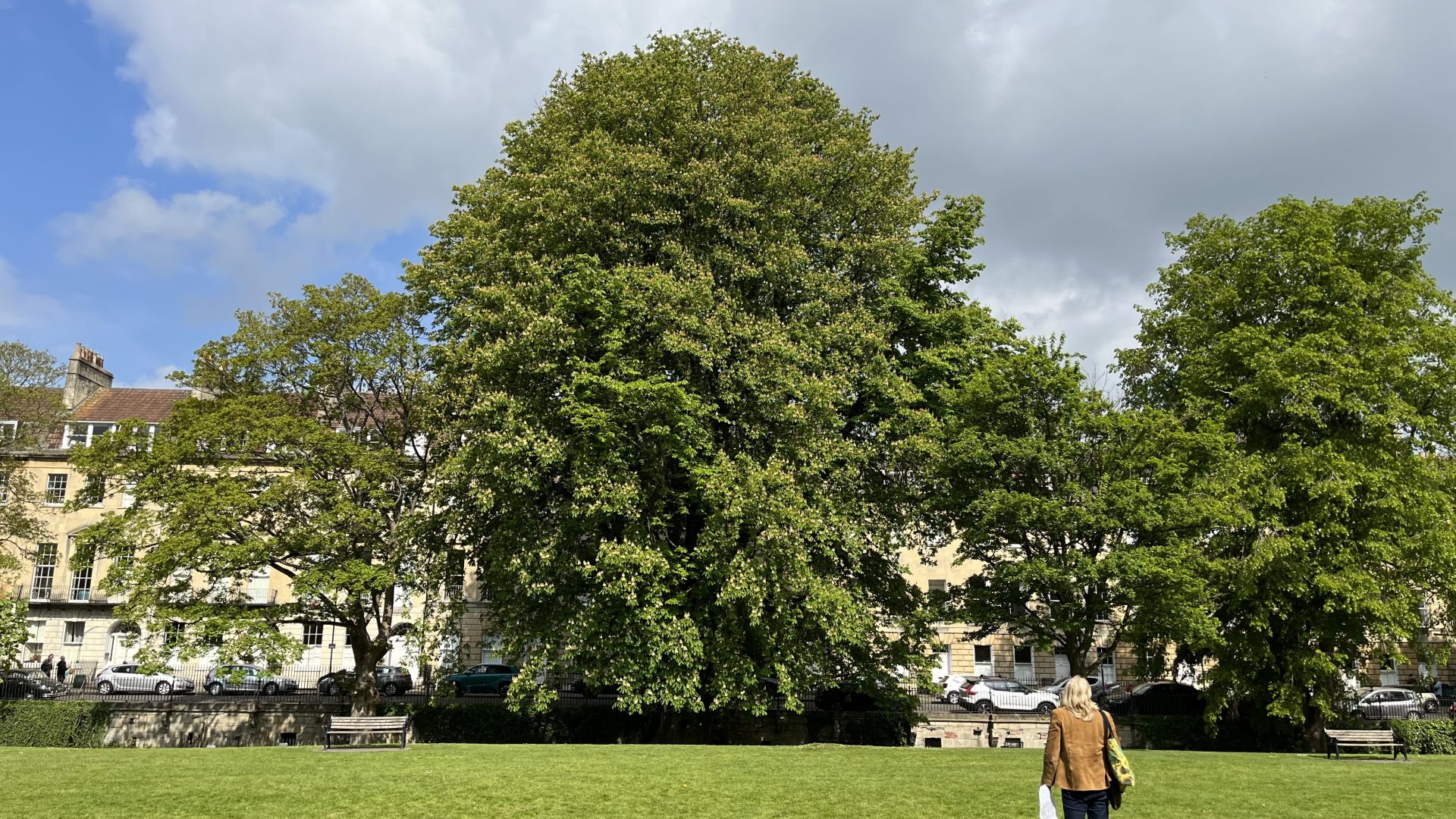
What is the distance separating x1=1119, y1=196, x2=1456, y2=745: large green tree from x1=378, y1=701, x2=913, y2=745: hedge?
31.5 feet

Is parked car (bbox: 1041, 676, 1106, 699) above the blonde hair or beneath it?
beneath

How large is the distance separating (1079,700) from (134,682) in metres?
42.9

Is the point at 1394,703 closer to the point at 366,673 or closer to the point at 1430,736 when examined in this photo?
the point at 1430,736

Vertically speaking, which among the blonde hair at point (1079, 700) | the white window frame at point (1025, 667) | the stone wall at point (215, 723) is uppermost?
the blonde hair at point (1079, 700)

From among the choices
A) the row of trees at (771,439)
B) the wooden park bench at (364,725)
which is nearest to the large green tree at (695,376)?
the row of trees at (771,439)

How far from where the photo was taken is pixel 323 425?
3070 cm

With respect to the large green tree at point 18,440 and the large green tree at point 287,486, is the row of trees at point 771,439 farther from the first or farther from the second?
the large green tree at point 18,440

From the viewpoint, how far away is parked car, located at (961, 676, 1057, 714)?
119 ft

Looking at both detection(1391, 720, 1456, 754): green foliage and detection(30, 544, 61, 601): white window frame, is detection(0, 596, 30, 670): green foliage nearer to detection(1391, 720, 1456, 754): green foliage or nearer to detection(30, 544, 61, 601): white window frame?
detection(30, 544, 61, 601): white window frame

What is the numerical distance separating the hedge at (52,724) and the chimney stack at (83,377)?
30.4m

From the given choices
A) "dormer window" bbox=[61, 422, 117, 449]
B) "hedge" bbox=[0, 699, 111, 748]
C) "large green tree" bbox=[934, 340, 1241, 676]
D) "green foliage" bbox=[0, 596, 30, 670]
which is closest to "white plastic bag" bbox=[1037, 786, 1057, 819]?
"large green tree" bbox=[934, 340, 1241, 676]

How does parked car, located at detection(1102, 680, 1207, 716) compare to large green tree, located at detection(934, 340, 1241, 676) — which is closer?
large green tree, located at detection(934, 340, 1241, 676)

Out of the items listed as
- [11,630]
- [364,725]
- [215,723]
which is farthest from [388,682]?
[364,725]

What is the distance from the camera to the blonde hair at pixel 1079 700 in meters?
8.50
